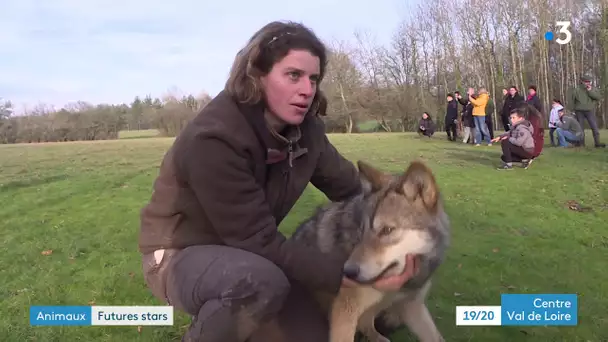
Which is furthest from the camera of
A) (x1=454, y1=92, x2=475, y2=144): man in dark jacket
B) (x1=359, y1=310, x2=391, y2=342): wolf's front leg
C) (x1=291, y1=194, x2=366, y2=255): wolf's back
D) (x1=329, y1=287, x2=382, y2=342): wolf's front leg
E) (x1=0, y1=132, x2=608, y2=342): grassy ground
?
(x1=454, y1=92, x2=475, y2=144): man in dark jacket

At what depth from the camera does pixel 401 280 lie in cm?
281

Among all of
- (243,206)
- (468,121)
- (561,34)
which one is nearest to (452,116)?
(468,121)

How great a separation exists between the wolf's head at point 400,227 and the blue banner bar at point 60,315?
227cm

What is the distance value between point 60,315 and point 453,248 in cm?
374

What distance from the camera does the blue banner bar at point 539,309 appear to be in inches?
138

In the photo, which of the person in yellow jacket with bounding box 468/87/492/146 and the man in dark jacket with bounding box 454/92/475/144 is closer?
the person in yellow jacket with bounding box 468/87/492/146

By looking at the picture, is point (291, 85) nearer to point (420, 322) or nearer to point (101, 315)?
point (420, 322)

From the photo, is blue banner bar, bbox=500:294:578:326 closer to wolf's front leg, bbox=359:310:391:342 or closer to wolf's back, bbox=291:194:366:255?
wolf's front leg, bbox=359:310:391:342

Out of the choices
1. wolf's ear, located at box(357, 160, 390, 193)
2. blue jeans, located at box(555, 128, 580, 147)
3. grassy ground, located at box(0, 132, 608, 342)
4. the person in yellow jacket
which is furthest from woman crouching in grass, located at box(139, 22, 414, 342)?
the person in yellow jacket

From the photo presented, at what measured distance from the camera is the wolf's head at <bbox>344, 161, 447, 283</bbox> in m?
2.78

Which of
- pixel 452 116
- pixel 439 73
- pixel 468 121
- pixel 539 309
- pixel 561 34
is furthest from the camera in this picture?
pixel 439 73

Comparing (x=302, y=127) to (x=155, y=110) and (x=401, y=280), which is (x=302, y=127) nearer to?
(x=401, y=280)

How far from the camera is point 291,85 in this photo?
2.59 metres

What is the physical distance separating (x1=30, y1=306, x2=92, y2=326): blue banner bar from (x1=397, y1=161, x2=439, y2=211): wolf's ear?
2.59m
